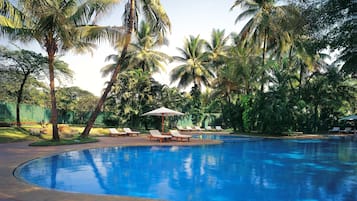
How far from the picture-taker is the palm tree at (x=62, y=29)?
13539 millimetres

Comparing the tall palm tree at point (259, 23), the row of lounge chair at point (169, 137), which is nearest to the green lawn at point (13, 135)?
the row of lounge chair at point (169, 137)

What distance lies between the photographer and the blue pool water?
23.2ft

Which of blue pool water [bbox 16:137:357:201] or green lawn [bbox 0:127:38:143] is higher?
green lawn [bbox 0:127:38:143]

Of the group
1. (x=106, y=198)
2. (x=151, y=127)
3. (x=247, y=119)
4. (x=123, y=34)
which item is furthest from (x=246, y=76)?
(x=106, y=198)

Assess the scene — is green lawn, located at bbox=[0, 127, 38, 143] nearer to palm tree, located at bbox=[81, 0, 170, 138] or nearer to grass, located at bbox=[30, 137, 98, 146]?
grass, located at bbox=[30, 137, 98, 146]

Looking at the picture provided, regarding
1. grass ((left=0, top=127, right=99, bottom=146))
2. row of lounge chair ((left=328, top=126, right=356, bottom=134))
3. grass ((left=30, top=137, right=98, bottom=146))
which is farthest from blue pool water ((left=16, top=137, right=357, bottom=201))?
row of lounge chair ((left=328, top=126, right=356, bottom=134))

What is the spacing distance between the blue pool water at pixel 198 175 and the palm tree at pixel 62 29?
17.3 feet

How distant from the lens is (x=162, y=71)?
32.4 meters

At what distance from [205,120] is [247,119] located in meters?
9.08

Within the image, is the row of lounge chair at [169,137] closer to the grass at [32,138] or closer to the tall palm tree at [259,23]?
the grass at [32,138]

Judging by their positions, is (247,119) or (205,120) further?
(205,120)

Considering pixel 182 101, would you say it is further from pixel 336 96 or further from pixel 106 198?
pixel 106 198

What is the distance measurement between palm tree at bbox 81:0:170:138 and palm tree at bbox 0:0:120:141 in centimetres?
128

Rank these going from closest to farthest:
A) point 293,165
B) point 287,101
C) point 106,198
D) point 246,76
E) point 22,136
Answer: point 106,198, point 293,165, point 22,136, point 287,101, point 246,76
